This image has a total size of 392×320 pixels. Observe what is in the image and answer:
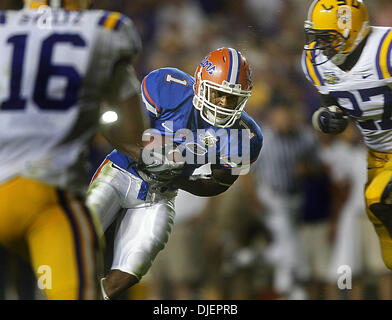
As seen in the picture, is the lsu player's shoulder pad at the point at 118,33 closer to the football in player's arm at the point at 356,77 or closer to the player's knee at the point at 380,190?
the football in player's arm at the point at 356,77

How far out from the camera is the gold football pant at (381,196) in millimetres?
2799

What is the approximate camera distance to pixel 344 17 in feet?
9.18

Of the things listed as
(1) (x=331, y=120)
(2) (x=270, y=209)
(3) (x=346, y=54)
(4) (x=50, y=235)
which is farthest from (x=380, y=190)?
(4) (x=50, y=235)

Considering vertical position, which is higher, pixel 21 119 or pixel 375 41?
pixel 375 41

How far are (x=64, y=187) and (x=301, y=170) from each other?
8.11ft

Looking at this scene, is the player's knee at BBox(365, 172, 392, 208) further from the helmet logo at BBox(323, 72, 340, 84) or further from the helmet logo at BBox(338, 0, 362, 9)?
the helmet logo at BBox(338, 0, 362, 9)

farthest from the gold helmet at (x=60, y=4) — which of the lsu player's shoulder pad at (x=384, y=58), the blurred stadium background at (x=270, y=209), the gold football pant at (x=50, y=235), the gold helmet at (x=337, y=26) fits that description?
the blurred stadium background at (x=270, y=209)

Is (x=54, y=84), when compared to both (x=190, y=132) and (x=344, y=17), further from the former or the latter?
(x=344, y=17)

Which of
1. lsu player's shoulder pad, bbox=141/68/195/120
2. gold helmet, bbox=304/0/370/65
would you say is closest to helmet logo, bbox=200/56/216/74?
lsu player's shoulder pad, bbox=141/68/195/120

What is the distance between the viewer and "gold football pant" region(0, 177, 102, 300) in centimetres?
161
